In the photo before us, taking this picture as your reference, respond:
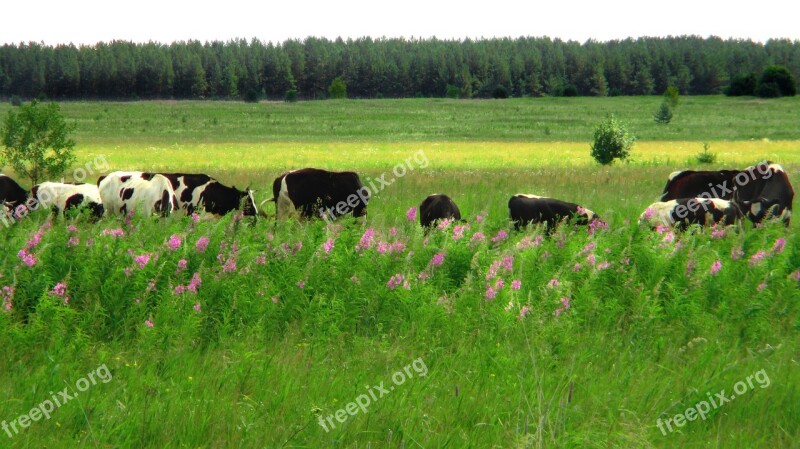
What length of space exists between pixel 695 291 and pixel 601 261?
1204 mm

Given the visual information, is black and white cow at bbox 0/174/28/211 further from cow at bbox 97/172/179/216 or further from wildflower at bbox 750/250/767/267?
wildflower at bbox 750/250/767/267

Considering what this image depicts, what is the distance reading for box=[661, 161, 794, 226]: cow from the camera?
15.6m

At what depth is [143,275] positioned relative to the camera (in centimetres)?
759

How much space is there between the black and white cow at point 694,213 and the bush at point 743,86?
127m

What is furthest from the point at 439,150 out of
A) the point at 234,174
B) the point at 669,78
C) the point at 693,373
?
the point at 669,78

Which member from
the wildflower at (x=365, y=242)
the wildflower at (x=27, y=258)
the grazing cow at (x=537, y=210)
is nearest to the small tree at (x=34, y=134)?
the grazing cow at (x=537, y=210)

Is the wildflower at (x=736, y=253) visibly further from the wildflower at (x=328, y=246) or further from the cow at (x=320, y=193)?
the cow at (x=320, y=193)

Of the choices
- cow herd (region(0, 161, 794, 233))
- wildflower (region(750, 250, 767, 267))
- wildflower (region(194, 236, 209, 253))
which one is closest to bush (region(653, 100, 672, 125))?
cow herd (region(0, 161, 794, 233))

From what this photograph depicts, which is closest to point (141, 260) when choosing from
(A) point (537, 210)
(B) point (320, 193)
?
(B) point (320, 193)

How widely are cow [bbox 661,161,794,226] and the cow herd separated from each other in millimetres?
19

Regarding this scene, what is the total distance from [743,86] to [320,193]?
130 m

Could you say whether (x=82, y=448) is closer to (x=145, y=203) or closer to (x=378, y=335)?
(x=378, y=335)

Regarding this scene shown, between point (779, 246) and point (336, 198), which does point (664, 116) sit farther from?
point (779, 246)

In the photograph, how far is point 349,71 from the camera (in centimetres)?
16838
